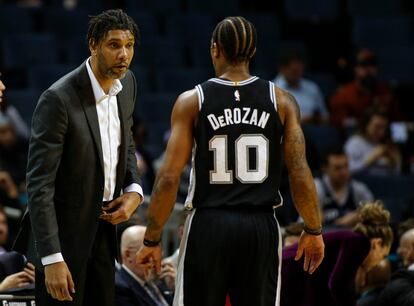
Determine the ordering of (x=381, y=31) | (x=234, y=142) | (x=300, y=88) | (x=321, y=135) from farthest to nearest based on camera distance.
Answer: (x=381, y=31) < (x=300, y=88) < (x=321, y=135) < (x=234, y=142)

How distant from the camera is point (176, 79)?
12.0 m

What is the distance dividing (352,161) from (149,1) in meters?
3.54

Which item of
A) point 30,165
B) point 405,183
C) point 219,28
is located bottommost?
point 405,183

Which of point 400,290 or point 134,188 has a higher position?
point 134,188

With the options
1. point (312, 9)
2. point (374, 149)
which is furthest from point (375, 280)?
point (312, 9)

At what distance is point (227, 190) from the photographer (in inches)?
199

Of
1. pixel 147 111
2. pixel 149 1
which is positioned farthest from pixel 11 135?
pixel 149 1

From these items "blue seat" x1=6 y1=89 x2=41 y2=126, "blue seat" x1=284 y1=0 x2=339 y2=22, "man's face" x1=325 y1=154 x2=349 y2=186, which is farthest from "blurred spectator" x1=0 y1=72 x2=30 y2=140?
"blue seat" x1=284 y1=0 x2=339 y2=22

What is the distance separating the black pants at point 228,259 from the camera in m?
5.04

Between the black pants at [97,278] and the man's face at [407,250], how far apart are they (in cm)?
262

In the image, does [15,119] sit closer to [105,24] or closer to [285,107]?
[105,24]

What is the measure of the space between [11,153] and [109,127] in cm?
537

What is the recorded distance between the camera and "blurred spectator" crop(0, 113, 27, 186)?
33.3 ft

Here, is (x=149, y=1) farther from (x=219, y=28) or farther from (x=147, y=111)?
(x=219, y=28)
